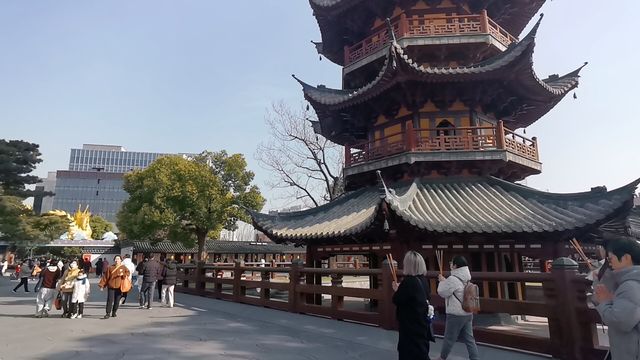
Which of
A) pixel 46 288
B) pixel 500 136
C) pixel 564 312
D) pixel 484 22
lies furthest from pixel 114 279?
pixel 484 22

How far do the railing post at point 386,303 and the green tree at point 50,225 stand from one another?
3240cm

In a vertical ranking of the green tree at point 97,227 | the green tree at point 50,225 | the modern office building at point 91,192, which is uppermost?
the modern office building at point 91,192

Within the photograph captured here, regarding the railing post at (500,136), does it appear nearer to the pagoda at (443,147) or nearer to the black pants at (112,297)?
the pagoda at (443,147)

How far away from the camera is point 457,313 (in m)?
5.70

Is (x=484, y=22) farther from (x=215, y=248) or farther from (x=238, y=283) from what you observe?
(x=215, y=248)

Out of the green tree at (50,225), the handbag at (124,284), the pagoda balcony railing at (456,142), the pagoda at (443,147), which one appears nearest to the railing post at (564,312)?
the pagoda at (443,147)

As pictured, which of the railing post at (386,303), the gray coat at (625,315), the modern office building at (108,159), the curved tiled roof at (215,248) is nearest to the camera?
the gray coat at (625,315)

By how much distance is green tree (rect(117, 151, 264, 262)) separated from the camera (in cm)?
2830

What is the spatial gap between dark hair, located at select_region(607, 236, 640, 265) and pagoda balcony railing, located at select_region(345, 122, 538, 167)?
316 inches

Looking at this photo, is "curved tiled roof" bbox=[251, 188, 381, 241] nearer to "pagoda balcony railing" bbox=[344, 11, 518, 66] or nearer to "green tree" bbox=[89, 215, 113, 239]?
"pagoda balcony railing" bbox=[344, 11, 518, 66]

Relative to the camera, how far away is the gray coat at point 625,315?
320cm

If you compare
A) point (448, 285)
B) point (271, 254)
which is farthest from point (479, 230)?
point (271, 254)

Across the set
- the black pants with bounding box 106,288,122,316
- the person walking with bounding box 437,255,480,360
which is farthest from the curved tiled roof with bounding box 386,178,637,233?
the black pants with bounding box 106,288,122,316

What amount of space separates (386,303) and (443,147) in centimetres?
524
